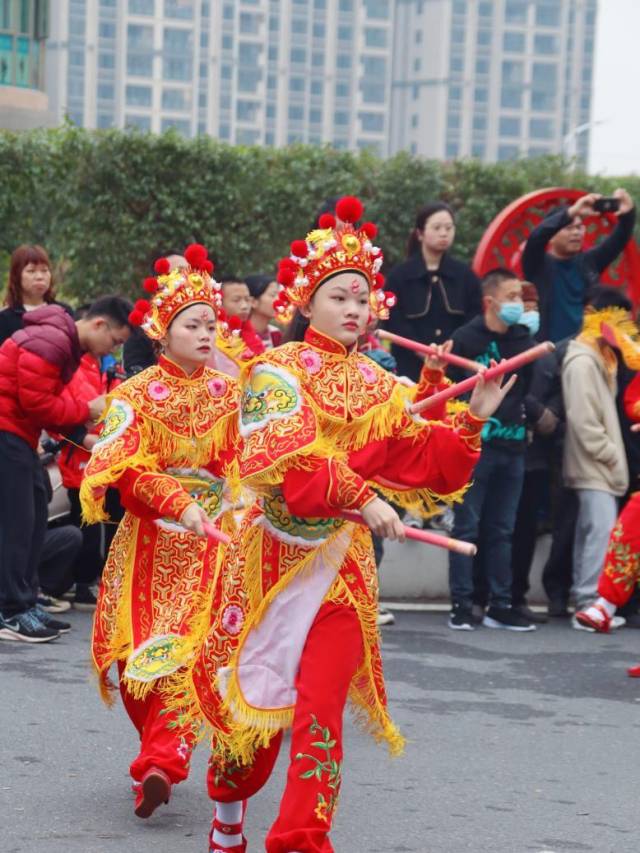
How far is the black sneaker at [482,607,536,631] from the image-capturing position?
29.6ft

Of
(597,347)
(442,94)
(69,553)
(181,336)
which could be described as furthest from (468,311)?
(442,94)

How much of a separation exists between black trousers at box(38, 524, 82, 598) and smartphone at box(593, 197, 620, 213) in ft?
12.5

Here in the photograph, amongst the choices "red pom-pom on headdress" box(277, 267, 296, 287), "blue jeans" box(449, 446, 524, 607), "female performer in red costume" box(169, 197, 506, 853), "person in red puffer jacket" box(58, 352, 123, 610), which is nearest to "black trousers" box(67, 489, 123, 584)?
"person in red puffer jacket" box(58, 352, 123, 610)

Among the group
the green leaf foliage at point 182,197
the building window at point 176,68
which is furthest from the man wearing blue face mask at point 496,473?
the building window at point 176,68

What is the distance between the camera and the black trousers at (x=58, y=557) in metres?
8.78

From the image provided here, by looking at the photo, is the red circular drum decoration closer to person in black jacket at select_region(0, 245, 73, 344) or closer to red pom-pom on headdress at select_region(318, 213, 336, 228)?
person in black jacket at select_region(0, 245, 73, 344)

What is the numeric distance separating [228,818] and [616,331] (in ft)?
15.1

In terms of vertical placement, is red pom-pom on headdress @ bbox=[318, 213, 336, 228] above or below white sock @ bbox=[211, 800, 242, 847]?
above

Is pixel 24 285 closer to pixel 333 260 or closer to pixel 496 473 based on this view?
pixel 496 473

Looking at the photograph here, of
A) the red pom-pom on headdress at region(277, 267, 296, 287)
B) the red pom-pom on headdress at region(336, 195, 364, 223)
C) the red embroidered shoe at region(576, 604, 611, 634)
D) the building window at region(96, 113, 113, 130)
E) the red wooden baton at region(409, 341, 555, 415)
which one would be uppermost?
the building window at region(96, 113, 113, 130)

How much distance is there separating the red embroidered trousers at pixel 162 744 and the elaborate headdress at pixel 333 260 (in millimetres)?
1421

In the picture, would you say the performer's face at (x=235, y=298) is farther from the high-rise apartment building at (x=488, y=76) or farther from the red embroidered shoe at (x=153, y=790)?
the high-rise apartment building at (x=488, y=76)

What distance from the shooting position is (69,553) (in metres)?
8.80

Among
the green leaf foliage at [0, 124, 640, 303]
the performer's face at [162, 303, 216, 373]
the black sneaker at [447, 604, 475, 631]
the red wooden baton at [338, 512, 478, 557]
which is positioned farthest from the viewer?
the green leaf foliage at [0, 124, 640, 303]
